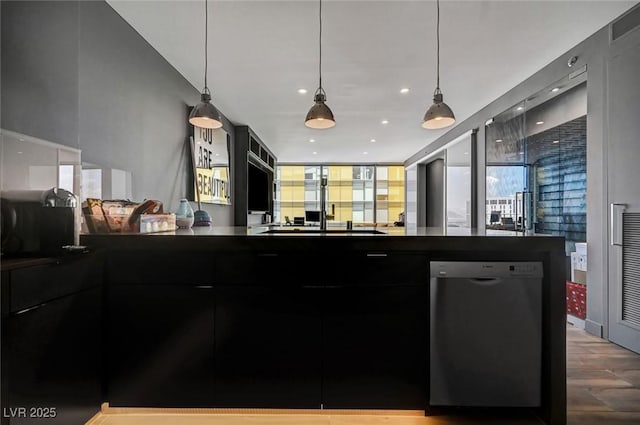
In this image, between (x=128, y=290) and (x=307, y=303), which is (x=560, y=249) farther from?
(x=128, y=290)

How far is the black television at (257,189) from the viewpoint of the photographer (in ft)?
22.5

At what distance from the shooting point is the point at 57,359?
1.55m

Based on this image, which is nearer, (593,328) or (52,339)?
(52,339)

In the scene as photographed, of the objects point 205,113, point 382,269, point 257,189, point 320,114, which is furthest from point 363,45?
point 257,189

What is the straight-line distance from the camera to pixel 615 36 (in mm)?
2984

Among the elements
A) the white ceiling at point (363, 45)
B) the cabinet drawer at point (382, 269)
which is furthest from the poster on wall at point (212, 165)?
the cabinet drawer at point (382, 269)

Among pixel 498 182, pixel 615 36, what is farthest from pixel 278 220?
pixel 615 36

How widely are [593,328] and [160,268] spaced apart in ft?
12.4

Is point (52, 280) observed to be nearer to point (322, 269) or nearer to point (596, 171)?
point (322, 269)

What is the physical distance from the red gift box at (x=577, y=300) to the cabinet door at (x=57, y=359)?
13.9ft

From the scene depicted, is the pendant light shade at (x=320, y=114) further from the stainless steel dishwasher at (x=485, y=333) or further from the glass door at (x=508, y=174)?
the glass door at (x=508, y=174)

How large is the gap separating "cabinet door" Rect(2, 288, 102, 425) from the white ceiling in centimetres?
233

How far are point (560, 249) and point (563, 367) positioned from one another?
1.96 feet

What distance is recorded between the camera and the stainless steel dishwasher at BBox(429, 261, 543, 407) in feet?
5.82
